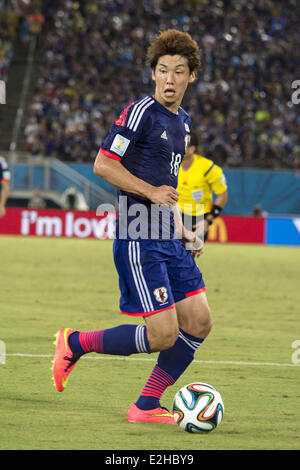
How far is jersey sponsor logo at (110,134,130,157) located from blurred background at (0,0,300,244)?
2243 cm

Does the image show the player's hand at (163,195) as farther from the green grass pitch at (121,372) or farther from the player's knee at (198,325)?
the green grass pitch at (121,372)

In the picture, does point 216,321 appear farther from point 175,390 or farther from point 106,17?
point 106,17

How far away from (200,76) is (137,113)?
29.1 meters

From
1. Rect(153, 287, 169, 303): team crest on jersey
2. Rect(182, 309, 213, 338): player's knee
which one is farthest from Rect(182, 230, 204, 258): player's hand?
Rect(153, 287, 169, 303): team crest on jersey

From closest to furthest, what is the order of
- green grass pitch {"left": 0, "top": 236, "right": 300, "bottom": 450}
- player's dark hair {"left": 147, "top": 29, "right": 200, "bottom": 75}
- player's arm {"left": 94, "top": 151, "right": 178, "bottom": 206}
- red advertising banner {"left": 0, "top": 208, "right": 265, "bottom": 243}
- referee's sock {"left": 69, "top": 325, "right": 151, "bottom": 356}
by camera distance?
green grass pitch {"left": 0, "top": 236, "right": 300, "bottom": 450} < player's arm {"left": 94, "top": 151, "right": 178, "bottom": 206} < referee's sock {"left": 69, "top": 325, "right": 151, "bottom": 356} < player's dark hair {"left": 147, "top": 29, "right": 200, "bottom": 75} < red advertising banner {"left": 0, "top": 208, "right": 265, "bottom": 243}

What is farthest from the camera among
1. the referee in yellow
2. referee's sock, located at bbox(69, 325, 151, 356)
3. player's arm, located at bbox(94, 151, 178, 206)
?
the referee in yellow

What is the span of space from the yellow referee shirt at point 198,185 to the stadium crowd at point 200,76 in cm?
1795

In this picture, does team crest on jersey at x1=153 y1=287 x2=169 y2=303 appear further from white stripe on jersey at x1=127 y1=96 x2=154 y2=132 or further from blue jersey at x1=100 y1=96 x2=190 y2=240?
white stripe on jersey at x1=127 y1=96 x2=154 y2=132

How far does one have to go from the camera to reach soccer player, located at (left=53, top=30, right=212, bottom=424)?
571cm

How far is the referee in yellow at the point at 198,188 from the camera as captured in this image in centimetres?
1159

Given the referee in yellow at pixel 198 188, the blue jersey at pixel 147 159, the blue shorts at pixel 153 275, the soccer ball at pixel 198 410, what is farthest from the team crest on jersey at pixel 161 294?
the referee in yellow at pixel 198 188

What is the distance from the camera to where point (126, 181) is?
18.6ft

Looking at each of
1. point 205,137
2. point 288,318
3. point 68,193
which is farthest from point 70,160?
point 288,318

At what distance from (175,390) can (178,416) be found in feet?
4.25
